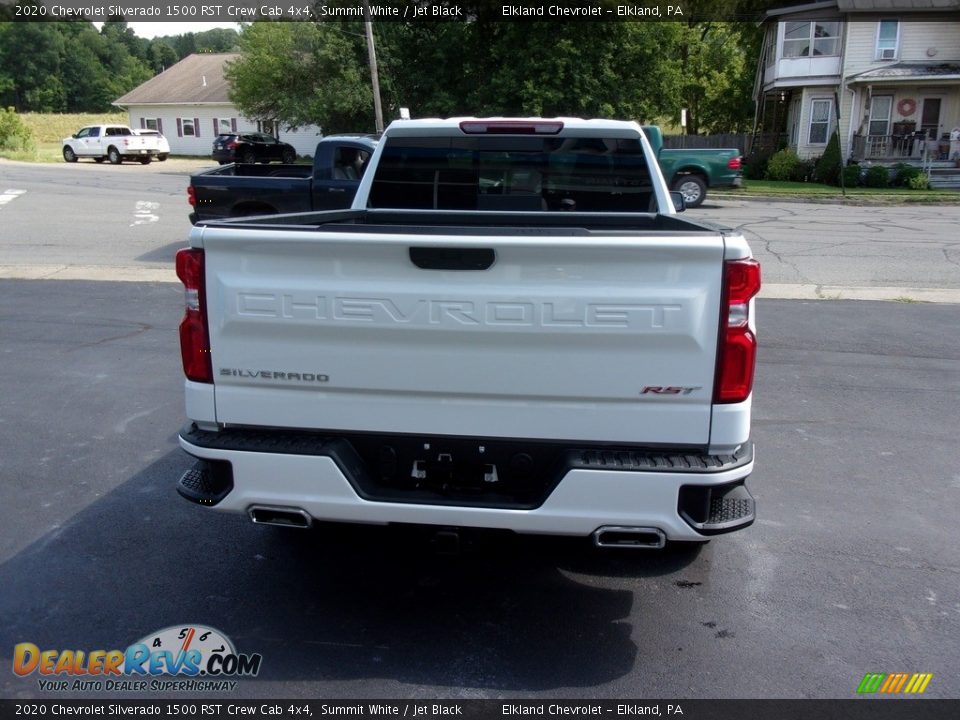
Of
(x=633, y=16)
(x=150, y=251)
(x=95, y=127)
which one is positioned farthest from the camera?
(x=95, y=127)

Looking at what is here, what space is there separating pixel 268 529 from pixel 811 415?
4.13 m

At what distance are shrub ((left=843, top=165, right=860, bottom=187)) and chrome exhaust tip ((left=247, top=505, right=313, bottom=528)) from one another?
29.0 meters

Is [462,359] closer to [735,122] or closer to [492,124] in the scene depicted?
[492,124]

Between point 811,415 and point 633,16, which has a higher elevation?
point 633,16

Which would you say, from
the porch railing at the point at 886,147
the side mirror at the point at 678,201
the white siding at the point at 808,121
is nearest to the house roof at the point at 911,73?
the white siding at the point at 808,121

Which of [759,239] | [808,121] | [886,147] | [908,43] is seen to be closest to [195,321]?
[759,239]

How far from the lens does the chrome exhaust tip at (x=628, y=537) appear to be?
10.0ft

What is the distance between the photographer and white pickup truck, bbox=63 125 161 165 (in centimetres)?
3822

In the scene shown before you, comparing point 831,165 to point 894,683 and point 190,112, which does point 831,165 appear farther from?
point 190,112

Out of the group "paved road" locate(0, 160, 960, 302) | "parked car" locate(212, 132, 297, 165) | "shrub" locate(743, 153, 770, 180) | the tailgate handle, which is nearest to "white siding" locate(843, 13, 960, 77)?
"shrub" locate(743, 153, 770, 180)

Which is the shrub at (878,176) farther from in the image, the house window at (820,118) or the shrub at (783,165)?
Answer: the house window at (820,118)

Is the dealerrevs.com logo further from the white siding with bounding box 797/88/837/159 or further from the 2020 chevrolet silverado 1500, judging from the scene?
the white siding with bounding box 797/88/837/159

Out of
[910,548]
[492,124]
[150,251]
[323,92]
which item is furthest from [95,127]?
[910,548]

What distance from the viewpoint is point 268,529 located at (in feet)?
14.6
